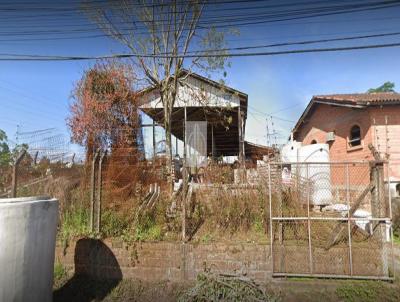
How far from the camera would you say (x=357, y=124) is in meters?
14.5

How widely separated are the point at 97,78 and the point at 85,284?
8.63 meters

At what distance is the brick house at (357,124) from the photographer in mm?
13094

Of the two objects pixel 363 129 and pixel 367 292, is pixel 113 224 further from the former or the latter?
pixel 363 129

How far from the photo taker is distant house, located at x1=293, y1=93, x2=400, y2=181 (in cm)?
1310

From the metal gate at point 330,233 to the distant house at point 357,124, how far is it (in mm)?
5581

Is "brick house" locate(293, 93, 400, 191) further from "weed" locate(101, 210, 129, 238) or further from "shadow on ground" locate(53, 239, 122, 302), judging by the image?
"shadow on ground" locate(53, 239, 122, 302)

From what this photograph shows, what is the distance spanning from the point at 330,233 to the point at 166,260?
3.27 meters

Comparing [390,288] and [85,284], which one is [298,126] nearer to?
[390,288]

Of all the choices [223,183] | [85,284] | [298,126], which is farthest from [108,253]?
[298,126]

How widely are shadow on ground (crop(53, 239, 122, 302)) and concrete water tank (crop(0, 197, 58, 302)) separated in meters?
0.90

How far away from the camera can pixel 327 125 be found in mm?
17219

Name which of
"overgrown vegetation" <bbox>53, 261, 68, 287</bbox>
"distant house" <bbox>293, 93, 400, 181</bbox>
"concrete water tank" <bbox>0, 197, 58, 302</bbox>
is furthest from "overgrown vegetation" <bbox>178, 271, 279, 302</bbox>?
"distant house" <bbox>293, 93, 400, 181</bbox>

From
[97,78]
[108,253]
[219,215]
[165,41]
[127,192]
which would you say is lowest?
[108,253]

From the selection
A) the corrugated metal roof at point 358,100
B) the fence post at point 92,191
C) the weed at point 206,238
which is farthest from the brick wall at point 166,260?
the corrugated metal roof at point 358,100
